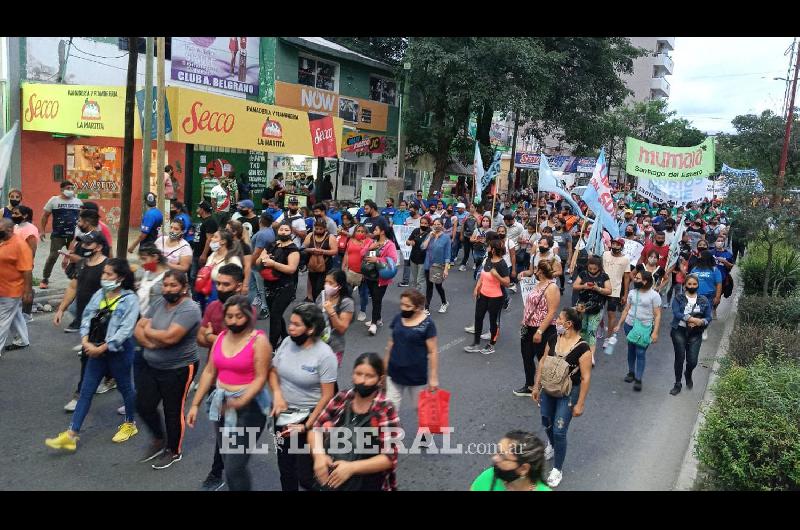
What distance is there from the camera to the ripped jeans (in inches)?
205

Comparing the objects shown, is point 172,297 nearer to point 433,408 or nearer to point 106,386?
point 433,408

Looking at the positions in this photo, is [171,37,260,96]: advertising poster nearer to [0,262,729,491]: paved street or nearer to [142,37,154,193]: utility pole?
[142,37,154,193]: utility pole

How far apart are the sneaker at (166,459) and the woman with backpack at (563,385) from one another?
2.95 metres

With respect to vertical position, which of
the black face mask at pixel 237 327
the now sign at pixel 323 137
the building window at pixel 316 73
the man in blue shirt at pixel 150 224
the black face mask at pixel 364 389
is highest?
the building window at pixel 316 73

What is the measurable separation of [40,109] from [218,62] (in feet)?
20.5

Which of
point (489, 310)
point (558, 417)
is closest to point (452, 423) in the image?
point (558, 417)

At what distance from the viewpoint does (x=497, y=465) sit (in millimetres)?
3447

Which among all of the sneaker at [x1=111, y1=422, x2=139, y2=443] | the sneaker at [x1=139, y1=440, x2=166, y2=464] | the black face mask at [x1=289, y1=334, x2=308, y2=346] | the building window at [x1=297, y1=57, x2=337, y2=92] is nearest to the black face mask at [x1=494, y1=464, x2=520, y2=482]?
the black face mask at [x1=289, y1=334, x2=308, y2=346]

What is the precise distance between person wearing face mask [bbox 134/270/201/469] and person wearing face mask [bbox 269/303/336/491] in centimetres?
99

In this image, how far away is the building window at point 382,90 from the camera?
90.1 feet

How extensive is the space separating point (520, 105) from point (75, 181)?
15.3 m

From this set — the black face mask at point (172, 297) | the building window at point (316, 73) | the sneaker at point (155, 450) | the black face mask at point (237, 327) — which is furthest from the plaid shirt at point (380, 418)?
the building window at point (316, 73)

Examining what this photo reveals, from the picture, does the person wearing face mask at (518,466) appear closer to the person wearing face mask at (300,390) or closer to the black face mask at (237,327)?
the person wearing face mask at (300,390)

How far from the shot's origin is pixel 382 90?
28.1 meters
